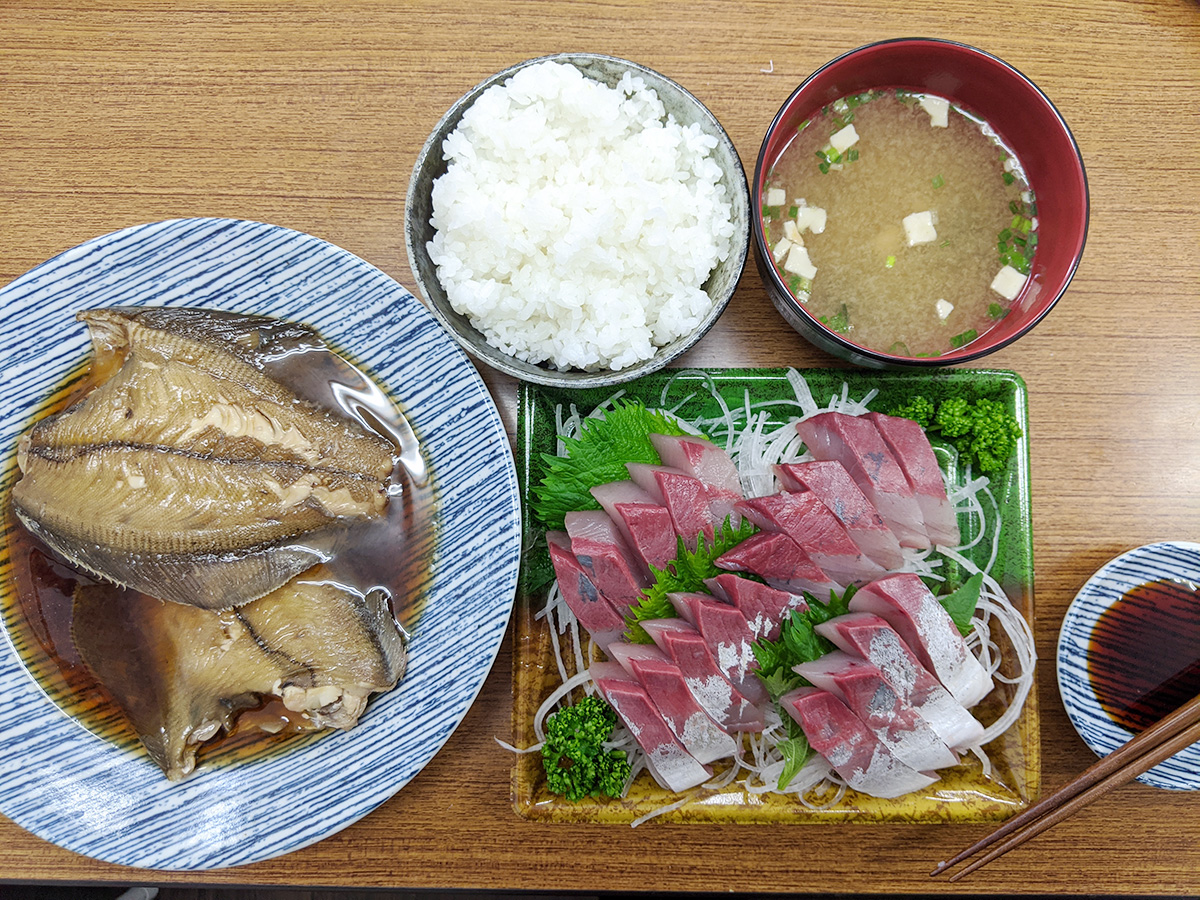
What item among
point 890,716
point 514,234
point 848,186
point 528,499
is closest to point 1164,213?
point 848,186

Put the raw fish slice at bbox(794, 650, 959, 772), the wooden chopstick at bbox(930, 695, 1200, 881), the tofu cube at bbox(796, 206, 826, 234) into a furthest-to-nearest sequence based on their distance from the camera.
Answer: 1. the tofu cube at bbox(796, 206, 826, 234)
2. the wooden chopstick at bbox(930, 695, 1200, 881)
3. the raw fish slice at bbox(794, 650, 959, 772)

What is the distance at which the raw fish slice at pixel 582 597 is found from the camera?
1800 millimetres

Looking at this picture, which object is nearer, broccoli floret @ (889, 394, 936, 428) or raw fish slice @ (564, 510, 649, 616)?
raw fish slice @ (564, 510, 649, 616)

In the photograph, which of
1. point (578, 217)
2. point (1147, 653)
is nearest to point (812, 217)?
point (578, 217)

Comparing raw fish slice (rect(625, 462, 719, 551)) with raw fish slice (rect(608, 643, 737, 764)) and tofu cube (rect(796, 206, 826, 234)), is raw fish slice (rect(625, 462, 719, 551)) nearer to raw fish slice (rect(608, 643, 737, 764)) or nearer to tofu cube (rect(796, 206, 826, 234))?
raw fish slice (rect(608, 643, 737, 764))

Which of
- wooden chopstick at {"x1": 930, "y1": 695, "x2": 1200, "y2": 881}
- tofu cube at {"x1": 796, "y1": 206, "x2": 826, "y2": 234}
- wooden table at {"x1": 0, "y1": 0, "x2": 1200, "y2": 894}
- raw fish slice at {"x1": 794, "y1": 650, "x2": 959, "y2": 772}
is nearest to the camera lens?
raw fish slice at {"x1": 794, "y1": 650, "x2": 959, "y2": 772}

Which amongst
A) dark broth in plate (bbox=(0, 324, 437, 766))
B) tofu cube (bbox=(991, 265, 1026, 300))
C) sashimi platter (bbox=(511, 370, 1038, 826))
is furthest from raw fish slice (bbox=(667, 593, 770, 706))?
tofu cube (bbox=(991, 265, 1026, 300))

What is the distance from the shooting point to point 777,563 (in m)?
1.82

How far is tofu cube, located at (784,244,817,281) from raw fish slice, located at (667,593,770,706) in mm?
903

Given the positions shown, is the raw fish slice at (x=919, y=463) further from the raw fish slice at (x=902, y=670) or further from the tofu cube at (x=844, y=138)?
the tofu cube at (x=844, y=138)

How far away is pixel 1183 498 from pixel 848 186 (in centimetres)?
141

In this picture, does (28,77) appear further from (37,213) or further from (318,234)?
(318,234)

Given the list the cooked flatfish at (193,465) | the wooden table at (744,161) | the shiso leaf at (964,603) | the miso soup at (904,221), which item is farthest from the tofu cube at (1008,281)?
the cooked flatfish at (193,465)

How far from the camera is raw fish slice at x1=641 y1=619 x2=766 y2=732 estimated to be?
172 cm
